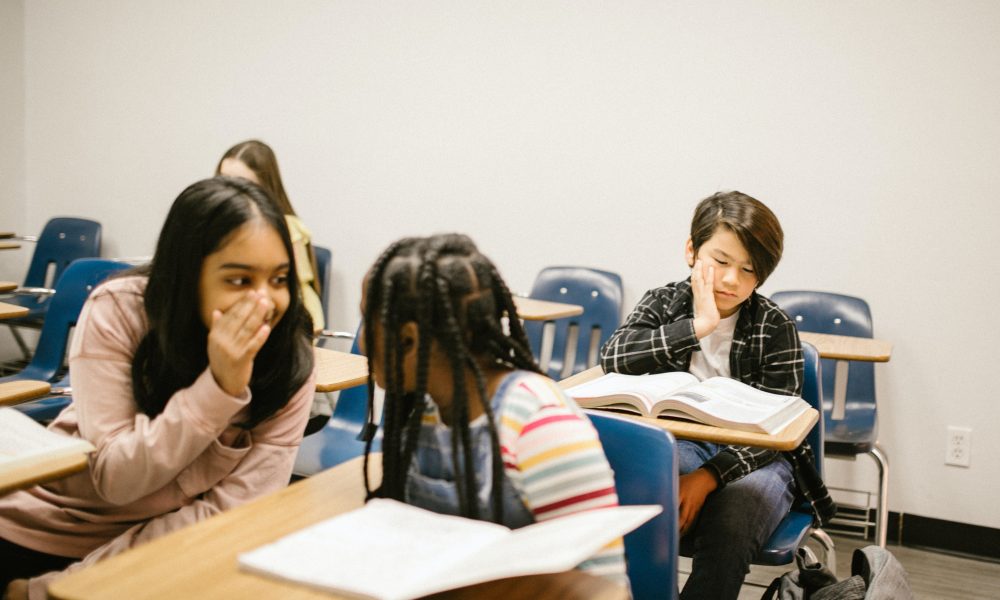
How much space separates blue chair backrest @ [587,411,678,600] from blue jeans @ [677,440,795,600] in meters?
0.33

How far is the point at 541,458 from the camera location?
1069mm

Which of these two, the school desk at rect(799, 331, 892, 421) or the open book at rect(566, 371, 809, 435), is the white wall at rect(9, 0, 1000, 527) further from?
the open book at rect(566, 371, 809, 435)

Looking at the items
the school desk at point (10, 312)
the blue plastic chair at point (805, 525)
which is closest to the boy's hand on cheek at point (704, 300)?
the blue plastic chair at point (805, 525)

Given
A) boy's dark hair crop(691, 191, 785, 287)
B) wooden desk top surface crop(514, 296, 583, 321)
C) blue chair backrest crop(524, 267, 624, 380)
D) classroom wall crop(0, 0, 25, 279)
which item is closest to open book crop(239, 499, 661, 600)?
boy's dark hair crop(691, 191, 785, 287)

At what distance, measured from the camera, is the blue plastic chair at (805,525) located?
1895 mm

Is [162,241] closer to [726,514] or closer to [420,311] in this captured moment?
[420,311]

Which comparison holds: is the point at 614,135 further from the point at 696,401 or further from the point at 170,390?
the point at 170,390

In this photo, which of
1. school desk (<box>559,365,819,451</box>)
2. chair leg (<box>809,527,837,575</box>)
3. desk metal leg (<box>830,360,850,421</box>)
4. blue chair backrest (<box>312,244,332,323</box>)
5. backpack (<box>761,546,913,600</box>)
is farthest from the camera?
blue chair backrest (<box>312,244,332,323</box>)

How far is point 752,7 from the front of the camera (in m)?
3.54

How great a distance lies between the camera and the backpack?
158 centimetres

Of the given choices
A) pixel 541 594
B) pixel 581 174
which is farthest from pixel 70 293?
pixel 541 594

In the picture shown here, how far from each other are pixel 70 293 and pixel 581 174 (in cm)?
206

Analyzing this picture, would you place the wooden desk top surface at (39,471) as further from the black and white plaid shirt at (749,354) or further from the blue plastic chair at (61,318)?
the blue plastic chair at (61,318)

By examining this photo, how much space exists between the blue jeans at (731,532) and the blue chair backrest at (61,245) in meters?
3.97
